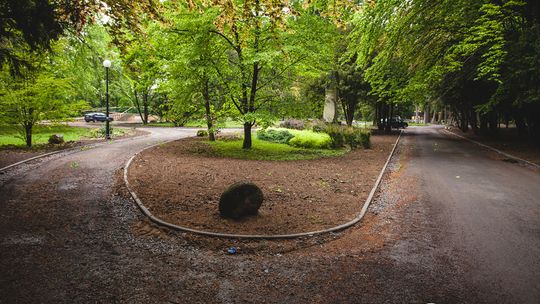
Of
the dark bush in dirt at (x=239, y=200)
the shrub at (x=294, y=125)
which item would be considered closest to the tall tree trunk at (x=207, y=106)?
the dark bush in dirt at (x=239, y=200)

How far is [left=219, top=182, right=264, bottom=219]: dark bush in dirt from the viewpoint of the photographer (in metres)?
6.62

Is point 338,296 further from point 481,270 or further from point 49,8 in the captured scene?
point 49,8

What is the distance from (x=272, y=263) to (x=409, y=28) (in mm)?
14804

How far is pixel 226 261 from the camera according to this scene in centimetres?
507

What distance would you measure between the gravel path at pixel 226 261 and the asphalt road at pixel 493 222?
5cm

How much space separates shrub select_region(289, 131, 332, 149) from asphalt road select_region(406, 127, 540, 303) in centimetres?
632

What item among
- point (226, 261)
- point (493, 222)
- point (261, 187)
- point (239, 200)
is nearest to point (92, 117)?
point (261, 187)

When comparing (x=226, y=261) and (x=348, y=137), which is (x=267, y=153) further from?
(x=226, y=261)

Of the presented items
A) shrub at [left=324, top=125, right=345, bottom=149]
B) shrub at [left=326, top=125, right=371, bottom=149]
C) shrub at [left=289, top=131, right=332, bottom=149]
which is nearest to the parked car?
shrub at [left=289, top=131, right=332, bottom=149]

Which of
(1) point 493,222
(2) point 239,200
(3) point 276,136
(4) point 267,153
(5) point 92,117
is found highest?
(5) point 92,117

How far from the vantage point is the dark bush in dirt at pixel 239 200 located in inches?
261

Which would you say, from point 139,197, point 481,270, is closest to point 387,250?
point 481,270

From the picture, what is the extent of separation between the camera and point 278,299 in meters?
4.04

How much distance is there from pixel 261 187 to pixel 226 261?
14.3ft
